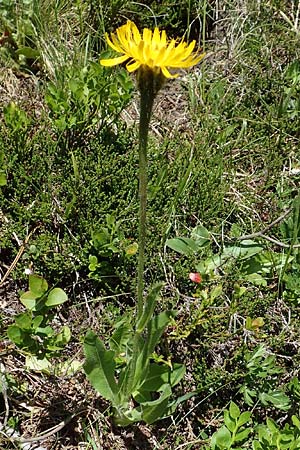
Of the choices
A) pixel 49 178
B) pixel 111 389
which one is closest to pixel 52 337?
pixel 111 389

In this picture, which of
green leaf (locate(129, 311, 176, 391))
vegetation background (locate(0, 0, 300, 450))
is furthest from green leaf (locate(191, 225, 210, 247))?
green leaf (locate(129, 311, 176, 391))

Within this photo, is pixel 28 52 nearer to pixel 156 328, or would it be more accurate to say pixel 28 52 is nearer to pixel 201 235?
pixel 201 235

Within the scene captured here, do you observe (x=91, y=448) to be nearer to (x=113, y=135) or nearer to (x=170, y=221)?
(x=170, y=221)

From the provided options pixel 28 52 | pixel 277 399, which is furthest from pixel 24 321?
pixel 28 52

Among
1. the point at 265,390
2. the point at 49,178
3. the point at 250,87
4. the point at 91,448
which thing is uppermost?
the point at 250,87

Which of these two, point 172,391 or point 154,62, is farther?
point 172,391

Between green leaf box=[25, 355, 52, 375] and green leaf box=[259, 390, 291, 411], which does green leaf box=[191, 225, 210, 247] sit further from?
green leaf box=[25, 355, 52, 375]
